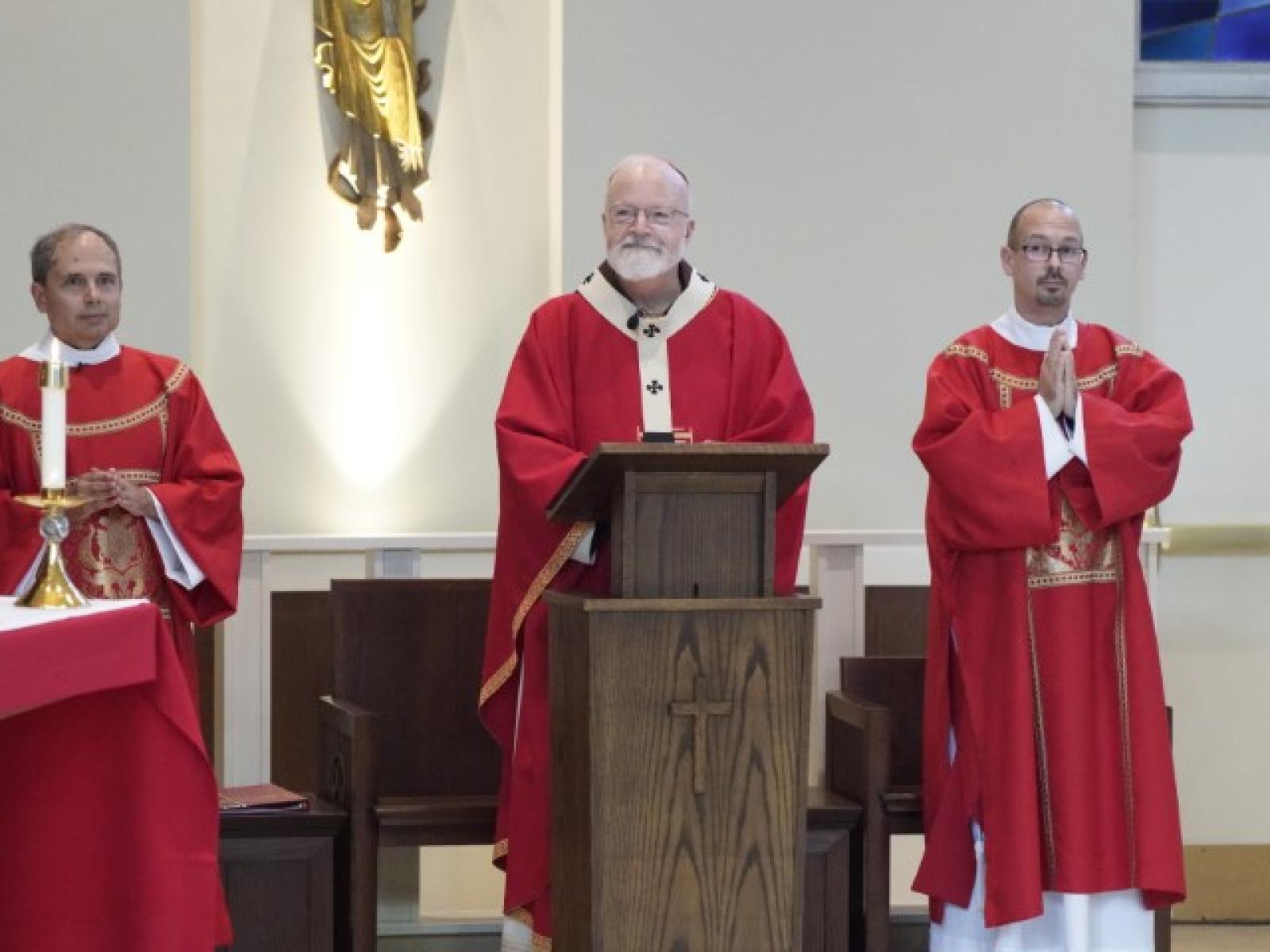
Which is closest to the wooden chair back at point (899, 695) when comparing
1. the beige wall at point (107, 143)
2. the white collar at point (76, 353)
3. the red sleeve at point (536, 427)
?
the red sleeve at point (536, 427)

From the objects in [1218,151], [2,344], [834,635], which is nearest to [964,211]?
[1218,151]

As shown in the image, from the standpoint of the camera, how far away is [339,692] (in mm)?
5480

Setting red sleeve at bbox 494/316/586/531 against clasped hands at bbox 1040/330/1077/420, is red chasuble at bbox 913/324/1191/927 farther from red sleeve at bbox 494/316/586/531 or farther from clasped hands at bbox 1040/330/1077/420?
red sleeve at bbox 494/316/586/531

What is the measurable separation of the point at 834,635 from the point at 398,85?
2.40 m

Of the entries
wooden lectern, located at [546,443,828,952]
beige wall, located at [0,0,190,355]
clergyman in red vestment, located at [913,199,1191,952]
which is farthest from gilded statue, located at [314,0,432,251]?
wooden lectern, located at [546,443,828,952]

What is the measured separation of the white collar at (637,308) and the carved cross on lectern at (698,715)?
1.28m

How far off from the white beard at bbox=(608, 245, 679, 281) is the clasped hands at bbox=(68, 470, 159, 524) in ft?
4.13

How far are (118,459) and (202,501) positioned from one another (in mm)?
255

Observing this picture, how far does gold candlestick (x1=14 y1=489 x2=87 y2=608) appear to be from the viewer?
11.1 ft

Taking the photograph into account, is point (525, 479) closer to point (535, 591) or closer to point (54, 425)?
point (535, 591)

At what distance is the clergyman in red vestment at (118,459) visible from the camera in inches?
189

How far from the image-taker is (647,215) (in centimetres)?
461

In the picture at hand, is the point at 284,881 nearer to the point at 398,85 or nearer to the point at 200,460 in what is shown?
the point at 200,460

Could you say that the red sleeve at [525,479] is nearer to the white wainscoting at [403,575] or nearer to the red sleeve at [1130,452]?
the white wainscoting at [403,575]
